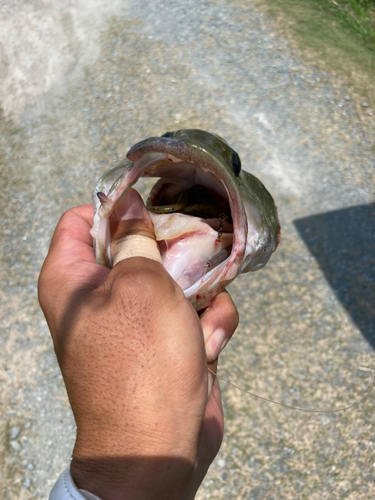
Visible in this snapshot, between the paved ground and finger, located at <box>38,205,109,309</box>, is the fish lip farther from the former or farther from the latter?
the paved ground

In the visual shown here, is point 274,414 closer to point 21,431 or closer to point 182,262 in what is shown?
point 21,431

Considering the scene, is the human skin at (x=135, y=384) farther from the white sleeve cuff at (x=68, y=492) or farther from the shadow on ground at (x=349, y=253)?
the shadow on ground at (x=349, y=253)

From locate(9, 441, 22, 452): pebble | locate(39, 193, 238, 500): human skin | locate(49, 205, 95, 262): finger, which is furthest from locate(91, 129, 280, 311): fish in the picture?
locate(9, 441, 22, 452): pebble

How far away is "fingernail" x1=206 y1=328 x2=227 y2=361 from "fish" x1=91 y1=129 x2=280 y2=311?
0.36 ft

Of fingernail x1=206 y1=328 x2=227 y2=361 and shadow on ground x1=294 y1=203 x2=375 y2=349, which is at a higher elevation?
fingernail x1=206 y1=328 x2=227 y2=361

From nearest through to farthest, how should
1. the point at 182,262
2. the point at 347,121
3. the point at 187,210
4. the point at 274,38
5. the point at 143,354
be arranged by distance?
the point at 143,354
the point at 182,262
the point at 187,210
the point at 347,121
the point at 274,38

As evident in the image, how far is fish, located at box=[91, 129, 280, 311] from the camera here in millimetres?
1501

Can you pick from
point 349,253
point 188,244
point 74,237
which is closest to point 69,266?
point 74,237

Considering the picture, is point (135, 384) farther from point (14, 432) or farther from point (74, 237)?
point (14, 432)

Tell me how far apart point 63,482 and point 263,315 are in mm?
2372

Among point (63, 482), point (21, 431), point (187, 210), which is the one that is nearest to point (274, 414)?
point (21, 431)

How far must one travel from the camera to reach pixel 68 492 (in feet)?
4.04

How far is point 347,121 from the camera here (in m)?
4.47

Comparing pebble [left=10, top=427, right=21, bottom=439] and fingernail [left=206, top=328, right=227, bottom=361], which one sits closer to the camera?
fingernail [left=206, top=328, right=227, bottom=361]
